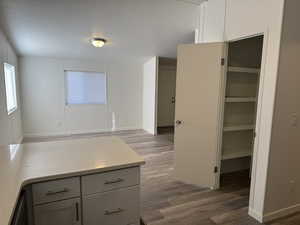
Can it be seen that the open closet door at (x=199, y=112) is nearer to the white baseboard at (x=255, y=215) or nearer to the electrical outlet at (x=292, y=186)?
the white baseboard at (x=255, y=215)

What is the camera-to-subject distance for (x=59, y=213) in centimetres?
126

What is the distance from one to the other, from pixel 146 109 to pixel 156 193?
3879 mm

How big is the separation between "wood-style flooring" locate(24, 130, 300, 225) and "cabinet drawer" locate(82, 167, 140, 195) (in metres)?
0.97

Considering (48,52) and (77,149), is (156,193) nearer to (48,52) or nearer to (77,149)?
(77,149)

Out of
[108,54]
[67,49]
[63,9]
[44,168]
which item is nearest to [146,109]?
[108,54]

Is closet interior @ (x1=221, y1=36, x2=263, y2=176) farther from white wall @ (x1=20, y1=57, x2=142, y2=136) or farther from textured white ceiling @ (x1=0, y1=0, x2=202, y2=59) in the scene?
white wall @ (x1=20, y1=57, x2=142, y2=136)

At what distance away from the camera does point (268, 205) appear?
84.3 inches

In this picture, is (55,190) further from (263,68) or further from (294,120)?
(294,120)

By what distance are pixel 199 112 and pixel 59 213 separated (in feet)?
6.91

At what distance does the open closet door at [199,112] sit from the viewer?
264 cm

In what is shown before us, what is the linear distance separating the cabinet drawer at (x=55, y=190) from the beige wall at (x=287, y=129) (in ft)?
6.36

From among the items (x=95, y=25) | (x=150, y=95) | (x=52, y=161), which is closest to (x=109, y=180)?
(x=52, y=161)

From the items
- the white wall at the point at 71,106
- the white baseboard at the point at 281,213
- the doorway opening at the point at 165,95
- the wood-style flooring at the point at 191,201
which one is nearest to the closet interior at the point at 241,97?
the wood-style flooring at the point at 191,201

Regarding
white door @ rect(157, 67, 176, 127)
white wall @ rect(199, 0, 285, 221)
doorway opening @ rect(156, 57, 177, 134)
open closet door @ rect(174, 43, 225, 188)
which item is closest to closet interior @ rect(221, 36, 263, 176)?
open closet door @ rect(174, 43, 225, 188)
